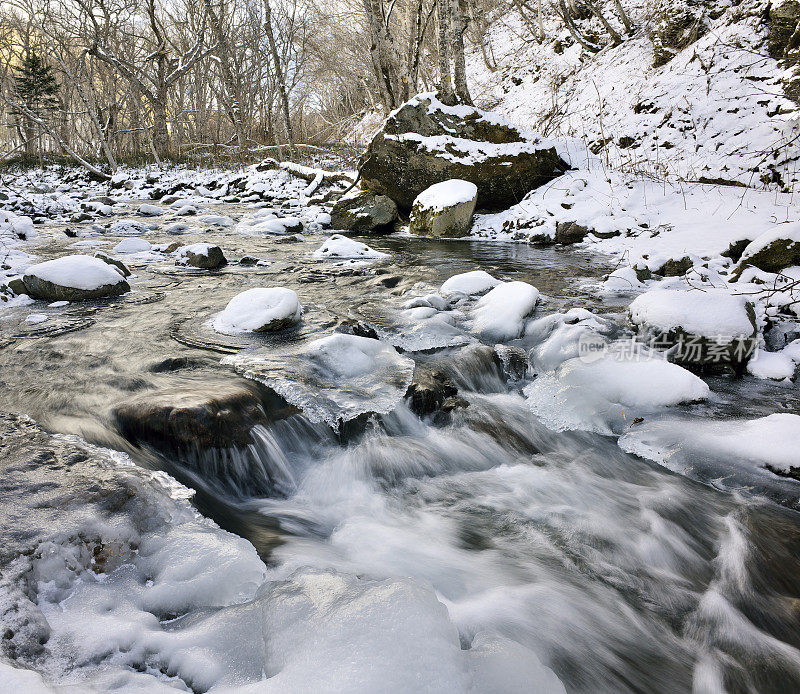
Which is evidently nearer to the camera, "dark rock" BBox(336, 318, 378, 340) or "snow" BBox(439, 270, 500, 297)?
"dark rock" BBox(336, 318, 378, 340)

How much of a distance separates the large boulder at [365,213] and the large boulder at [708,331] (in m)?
6.69

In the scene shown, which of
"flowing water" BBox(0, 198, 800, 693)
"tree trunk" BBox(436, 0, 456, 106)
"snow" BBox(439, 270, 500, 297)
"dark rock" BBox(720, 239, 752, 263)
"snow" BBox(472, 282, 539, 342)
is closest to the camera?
"flowing water" BBox(0, 198, 800, 693)

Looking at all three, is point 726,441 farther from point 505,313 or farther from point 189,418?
point 189,418

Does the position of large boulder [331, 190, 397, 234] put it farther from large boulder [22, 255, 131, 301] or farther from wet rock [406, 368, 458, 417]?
wet rock [406, 368, 458, 417]

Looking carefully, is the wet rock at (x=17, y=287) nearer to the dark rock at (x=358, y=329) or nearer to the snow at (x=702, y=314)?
the dark rock at (x=358, y=329)

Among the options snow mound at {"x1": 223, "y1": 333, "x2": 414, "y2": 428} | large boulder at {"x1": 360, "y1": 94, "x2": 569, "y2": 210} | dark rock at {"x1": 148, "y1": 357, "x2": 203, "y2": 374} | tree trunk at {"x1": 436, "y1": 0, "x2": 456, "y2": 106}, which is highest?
tree trunk at {"x1": 436, "y1": 0, "x2": 456, "y2": 106}

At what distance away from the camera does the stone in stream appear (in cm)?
647

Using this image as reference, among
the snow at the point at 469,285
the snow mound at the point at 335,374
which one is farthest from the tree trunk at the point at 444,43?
the snow mound at the point at 335,374

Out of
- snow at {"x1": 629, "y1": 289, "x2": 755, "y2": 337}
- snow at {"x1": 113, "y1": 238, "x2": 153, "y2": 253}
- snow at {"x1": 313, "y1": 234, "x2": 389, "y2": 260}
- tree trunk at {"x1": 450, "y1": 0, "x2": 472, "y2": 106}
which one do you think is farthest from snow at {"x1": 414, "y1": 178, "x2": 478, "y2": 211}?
snow at {"x1": 629, "y1": 289, "x2": 755, "y2": 337}

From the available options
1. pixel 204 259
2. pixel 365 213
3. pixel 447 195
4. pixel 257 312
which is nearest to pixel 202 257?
pixel 204 259

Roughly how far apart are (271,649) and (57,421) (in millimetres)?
1893

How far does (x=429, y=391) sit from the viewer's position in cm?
314

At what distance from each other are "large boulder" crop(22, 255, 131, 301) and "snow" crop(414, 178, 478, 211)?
5.43 metres

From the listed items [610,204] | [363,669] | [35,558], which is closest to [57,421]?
[35,558]
